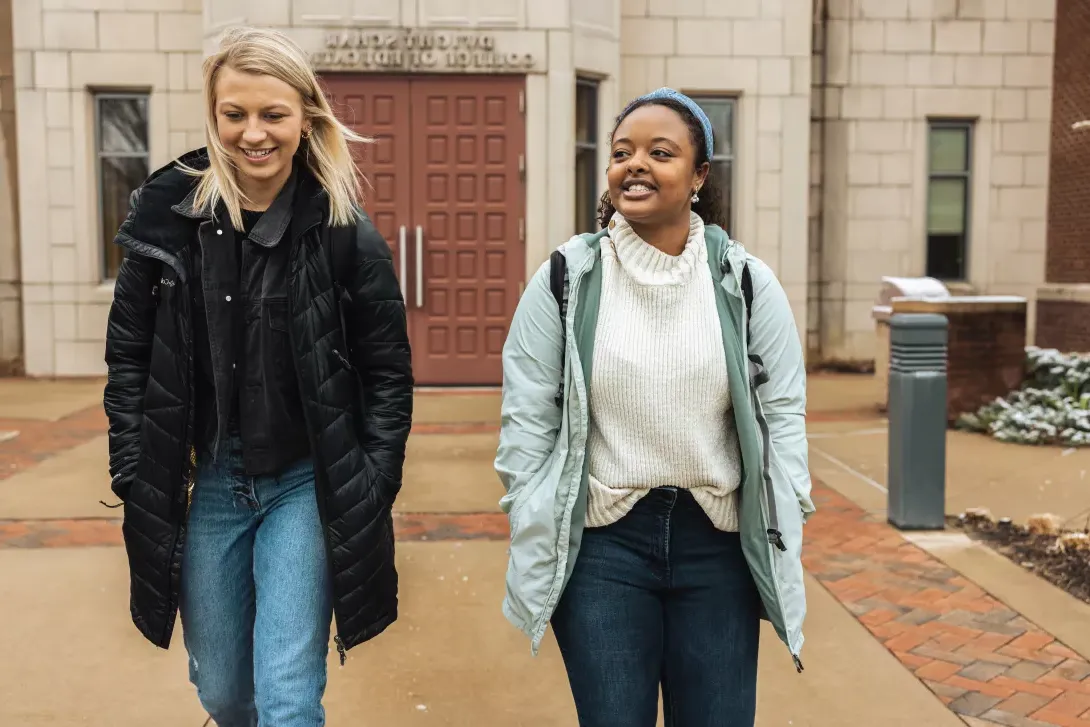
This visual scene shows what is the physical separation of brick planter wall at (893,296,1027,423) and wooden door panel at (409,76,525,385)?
14.4 ft

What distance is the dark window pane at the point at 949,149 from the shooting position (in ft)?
46.5

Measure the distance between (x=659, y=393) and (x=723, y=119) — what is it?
11.7m

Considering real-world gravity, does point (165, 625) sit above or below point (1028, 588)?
above

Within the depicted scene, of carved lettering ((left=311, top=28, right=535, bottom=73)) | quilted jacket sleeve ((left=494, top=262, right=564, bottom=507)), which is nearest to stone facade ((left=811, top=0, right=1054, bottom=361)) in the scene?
carved lettering ((left=311, top=28, right=535, bottom=73))

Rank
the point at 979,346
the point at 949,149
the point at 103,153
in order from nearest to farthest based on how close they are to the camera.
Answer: the point at 979,346, the point at 103,153, the point at 949,149

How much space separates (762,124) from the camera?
43.7 ft

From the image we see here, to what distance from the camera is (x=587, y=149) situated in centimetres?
1245

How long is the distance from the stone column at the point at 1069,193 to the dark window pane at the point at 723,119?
12.5 feet

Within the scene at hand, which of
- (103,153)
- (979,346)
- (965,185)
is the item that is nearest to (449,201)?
(103,153)

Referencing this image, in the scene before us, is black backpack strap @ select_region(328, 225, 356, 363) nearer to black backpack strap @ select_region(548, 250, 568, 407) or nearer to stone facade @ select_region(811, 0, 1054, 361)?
black backpack strap @ select_region(548, 250, 568, 407)

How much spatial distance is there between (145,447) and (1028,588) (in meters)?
4.06

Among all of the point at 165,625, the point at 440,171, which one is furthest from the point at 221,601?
the point at 440,171

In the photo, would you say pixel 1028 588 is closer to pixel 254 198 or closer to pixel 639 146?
pixel 639 146

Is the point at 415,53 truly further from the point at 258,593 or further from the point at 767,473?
the point at 767,473
